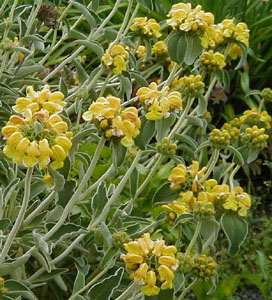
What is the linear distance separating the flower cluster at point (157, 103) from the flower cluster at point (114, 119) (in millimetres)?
199

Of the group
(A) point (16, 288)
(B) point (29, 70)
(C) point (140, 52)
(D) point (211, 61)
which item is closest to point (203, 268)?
(A) point (16, 288)

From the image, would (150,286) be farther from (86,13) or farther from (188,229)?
(86,13)

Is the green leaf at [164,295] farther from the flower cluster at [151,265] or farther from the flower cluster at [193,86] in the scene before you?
the flower cluster at [193,86]

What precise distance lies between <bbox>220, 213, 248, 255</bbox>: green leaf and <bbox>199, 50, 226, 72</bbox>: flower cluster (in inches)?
25.2

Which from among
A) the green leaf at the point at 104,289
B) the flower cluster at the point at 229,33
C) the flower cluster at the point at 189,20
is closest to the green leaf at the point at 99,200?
the green leaf at the point at 104,289

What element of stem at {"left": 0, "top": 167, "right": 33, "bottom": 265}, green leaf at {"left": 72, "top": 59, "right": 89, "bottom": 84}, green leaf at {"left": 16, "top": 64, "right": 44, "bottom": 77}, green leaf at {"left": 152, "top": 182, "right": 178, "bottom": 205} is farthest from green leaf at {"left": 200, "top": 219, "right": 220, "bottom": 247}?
green leaf at {"left": 16, "top": 64, "right": 44, "bottom": 77}

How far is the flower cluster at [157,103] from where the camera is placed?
1756 mm

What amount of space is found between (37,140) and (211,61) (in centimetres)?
111

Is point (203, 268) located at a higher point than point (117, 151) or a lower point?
lower

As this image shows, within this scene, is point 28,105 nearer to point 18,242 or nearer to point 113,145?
point 113,145

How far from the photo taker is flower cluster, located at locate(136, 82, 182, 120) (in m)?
1.76

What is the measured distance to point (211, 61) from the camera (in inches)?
90.9

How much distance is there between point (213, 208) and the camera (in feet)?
6.16

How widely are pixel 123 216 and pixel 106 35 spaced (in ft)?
2.50
